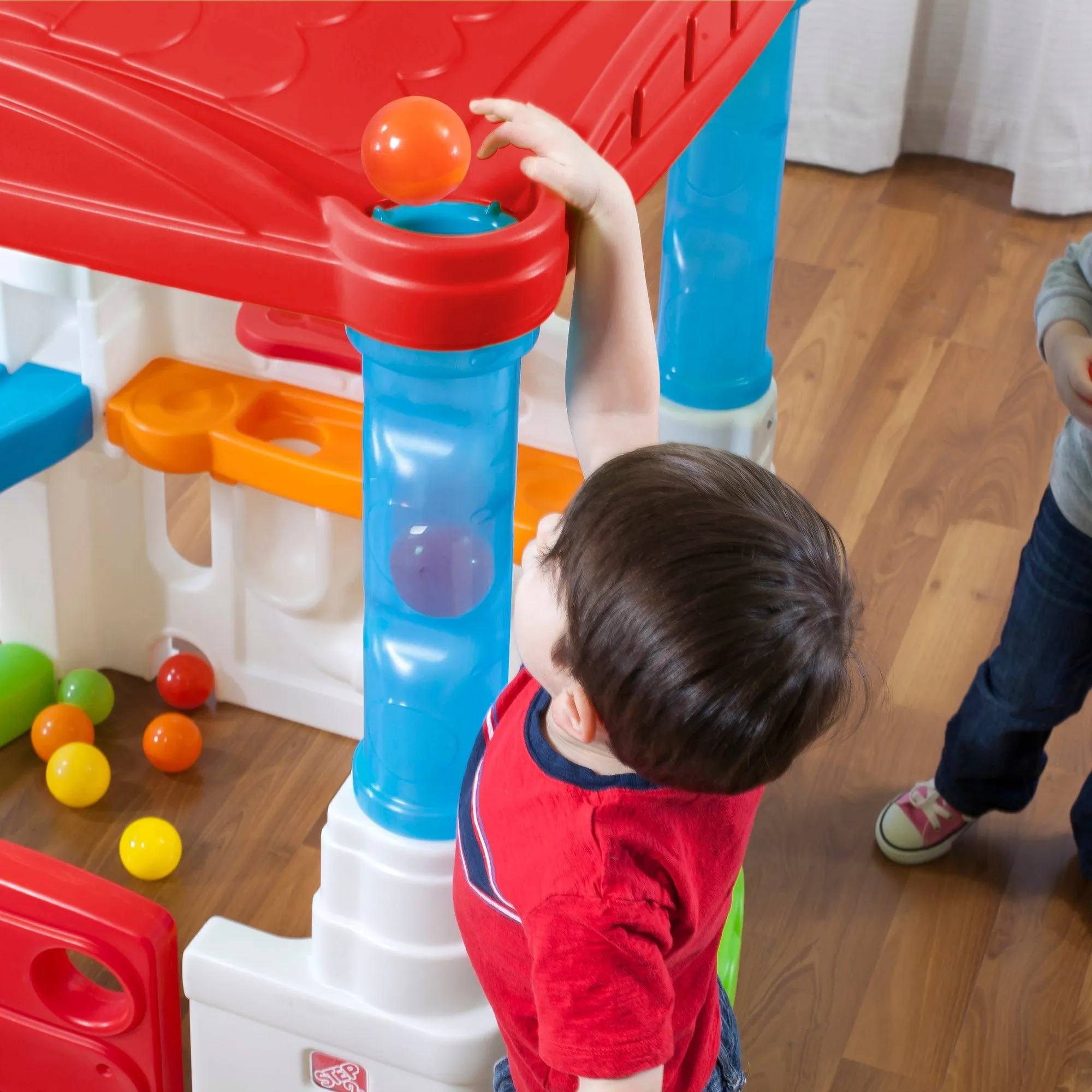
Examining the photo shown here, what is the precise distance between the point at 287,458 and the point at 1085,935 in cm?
70

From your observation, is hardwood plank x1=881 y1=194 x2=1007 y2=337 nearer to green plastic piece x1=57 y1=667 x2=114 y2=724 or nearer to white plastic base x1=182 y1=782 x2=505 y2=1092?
green plastic piece x1=57 y1=667 x2=114 y2=724

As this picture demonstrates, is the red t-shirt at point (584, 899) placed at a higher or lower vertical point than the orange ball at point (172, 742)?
higher

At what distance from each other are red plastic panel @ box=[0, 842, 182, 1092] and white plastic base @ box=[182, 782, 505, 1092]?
4cm

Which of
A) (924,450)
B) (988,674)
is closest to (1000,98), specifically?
(924,450)

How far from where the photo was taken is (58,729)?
1.25 metres

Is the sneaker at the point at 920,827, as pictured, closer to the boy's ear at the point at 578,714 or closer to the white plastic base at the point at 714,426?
the white plastic base at the point at 714,426

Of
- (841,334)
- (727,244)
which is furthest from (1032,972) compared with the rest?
(841,334)

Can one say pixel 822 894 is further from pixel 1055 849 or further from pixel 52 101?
pixel 52 101

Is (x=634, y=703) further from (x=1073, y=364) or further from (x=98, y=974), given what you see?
(x=98, y=974)

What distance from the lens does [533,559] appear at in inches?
A: 26.8

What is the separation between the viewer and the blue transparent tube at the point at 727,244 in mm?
1201

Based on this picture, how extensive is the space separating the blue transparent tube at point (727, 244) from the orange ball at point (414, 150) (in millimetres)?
586

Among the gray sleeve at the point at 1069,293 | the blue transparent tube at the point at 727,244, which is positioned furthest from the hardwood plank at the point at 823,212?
the gray sleeve at the point at 1069,293

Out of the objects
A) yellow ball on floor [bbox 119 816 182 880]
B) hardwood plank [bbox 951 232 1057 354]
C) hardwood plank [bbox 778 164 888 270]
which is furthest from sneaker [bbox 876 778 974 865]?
hardwood plank [bbox 778 164 888 270]
